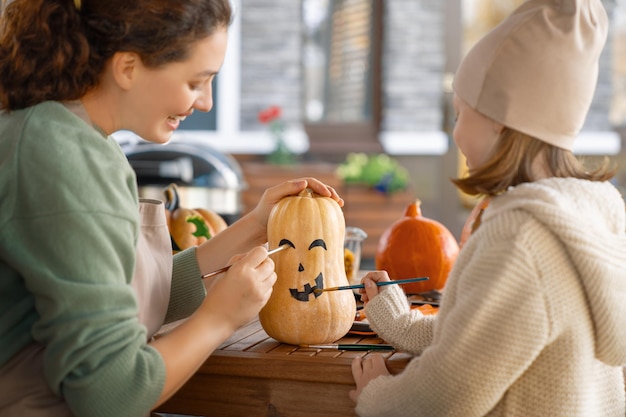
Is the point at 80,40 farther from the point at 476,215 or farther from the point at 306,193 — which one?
the point at 476,215

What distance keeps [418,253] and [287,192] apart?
46 centimetres

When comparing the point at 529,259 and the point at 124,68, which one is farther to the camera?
the point at 124,68

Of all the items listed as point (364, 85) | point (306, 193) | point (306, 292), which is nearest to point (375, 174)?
point (364, 85)

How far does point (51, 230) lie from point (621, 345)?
0.80 m

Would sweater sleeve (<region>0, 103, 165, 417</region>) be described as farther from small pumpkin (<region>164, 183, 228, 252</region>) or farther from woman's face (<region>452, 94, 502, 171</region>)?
small pumpkin (<region>164, 183, 228, 252</region>)

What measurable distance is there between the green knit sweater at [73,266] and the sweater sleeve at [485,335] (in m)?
0.39

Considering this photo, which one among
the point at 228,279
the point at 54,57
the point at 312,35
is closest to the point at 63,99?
the point at 54,57

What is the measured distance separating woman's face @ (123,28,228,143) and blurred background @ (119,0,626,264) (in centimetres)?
523

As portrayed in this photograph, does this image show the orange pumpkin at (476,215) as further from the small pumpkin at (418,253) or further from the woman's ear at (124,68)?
the woman's ear at (124,68)

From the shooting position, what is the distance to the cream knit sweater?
1052mm

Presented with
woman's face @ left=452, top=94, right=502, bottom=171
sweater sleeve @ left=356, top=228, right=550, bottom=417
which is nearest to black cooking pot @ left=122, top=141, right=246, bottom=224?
woman's face @ left=452, top=94, right=502, bottom=171

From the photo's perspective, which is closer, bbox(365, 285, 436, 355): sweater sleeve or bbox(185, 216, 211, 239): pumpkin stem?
bbox(365, 285, 436, 355): sweater sleeve

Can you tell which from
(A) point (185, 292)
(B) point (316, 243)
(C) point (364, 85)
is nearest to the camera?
(B) point (316, 243)

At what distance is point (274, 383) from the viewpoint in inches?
49.4
